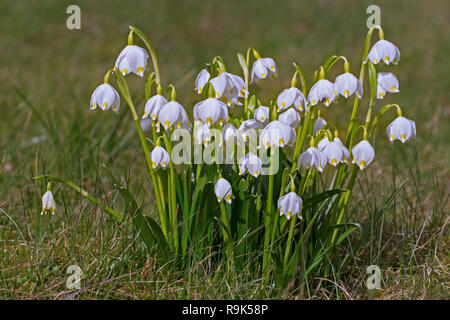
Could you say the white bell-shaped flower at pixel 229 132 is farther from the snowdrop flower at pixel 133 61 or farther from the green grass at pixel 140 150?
the green grass at pixel 140 150

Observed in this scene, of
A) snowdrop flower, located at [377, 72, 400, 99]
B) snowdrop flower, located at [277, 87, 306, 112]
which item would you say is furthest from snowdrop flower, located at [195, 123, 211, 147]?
snowdrop flower, located at [377, 72, 400, 99]

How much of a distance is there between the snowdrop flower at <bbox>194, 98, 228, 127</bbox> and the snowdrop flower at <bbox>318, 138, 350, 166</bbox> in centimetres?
33

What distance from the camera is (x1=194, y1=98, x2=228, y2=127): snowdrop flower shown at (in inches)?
68.6

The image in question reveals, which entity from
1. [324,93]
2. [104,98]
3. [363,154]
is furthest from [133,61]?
[363,154]

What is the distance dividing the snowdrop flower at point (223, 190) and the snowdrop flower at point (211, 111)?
23 centimetres

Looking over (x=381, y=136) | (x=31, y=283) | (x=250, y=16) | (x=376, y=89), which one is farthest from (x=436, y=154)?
(x=250, y=16)

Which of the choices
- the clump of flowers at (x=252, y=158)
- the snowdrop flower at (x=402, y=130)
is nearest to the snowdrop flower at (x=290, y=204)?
the clump of flowers at (x=252, y=158)

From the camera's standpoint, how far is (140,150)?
12.2 ft

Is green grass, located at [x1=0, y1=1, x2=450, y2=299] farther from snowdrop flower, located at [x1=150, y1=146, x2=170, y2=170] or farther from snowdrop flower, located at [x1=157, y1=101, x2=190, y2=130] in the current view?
snowdrop flower, located at [x1=157, y1=101, x2=190, y2=130]

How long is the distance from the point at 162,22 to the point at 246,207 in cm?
504

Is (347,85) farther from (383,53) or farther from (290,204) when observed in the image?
(290,204)

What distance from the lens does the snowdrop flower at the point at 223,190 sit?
1881 mm
